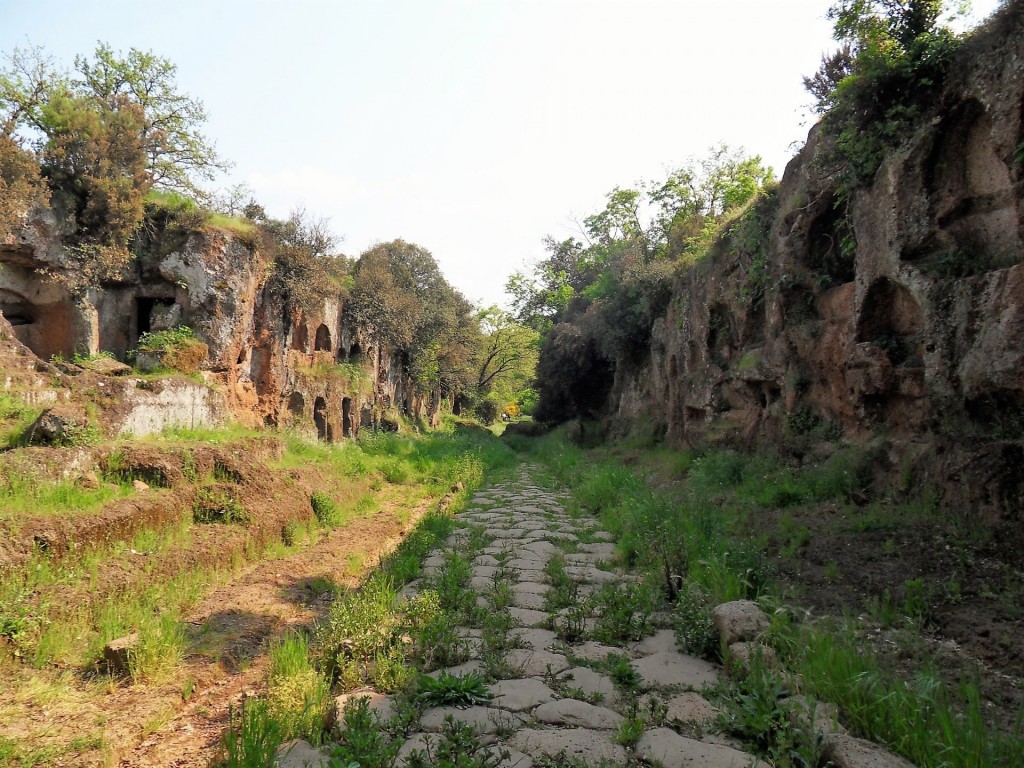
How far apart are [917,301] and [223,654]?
25.7 feet

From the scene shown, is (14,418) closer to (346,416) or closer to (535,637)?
(535,637)

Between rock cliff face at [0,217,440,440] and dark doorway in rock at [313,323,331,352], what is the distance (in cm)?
52

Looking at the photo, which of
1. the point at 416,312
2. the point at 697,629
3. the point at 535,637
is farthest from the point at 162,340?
the point at 416,312

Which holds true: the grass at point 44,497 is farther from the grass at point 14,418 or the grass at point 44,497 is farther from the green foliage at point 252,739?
the green foliage at point 252,739

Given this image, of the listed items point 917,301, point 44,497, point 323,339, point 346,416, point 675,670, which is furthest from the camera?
point 346,416

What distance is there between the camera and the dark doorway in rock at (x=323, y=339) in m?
18.2

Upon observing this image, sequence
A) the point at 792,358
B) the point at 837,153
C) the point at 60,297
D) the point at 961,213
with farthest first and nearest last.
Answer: the point at 60,297 < the point at 792,358 < the point at 837,153 < the point at 961,213

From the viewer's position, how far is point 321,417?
17.3 meters

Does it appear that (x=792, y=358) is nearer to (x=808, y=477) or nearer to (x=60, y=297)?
(x=808, y=477)

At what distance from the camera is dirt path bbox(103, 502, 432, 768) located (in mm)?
3297

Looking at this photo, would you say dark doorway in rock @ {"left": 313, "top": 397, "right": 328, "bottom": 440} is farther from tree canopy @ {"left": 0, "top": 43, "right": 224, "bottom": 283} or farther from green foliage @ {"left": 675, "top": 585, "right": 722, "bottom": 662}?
green foliage @ {"left": 675, "top": 585, "right": 722, "bottom": 662}

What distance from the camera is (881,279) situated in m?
7.24

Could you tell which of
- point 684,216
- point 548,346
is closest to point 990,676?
point 548,346

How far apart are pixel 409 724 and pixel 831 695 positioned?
2.33 meters
